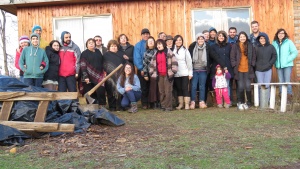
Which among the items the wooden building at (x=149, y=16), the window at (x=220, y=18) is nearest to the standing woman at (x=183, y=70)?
the wooden building at (x=149, y=16)

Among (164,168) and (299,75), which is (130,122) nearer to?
(164,168)

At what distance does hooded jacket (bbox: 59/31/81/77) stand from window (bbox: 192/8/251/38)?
3528 mm

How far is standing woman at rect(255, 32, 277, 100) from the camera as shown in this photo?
8.68 metres

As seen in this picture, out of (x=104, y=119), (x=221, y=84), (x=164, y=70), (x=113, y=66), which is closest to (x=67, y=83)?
(x=113, y=66)

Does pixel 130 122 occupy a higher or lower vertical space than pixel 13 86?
lower

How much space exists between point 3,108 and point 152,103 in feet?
14.0

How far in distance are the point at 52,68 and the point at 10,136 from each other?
341 centimetres

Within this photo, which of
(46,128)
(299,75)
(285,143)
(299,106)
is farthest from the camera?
(299,75)

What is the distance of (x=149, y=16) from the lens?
10.2m

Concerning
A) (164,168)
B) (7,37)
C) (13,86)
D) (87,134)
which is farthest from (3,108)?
(7,37)

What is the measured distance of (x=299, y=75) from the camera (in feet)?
33.1

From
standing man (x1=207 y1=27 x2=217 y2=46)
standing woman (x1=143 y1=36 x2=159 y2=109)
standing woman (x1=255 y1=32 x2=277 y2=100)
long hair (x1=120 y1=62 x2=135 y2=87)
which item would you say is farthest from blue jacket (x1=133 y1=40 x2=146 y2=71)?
standing woman (x1=255 y1=32 x2=277 y2=100)

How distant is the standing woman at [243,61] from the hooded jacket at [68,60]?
12.2 ft

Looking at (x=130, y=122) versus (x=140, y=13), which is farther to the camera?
(x=140, y=13)
